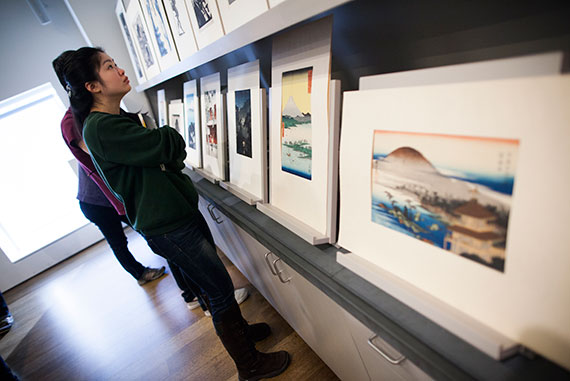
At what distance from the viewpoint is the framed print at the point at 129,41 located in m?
2.40

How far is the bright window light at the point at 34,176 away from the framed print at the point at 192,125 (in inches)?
89.6

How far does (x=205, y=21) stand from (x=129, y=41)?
1.93m

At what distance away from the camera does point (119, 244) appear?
7.24 feet

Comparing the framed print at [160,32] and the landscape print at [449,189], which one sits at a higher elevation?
the framed print at [160,32]

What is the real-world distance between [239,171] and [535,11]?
3.71ft

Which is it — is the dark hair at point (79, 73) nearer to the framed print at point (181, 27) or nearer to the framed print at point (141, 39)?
the framed print at point (181, 27)

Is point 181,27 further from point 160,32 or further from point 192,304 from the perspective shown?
point 192,304

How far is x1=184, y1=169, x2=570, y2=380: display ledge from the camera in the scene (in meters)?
0.48

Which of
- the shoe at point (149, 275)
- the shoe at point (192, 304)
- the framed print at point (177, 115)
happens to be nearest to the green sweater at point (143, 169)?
the framed print at point (177, 115)

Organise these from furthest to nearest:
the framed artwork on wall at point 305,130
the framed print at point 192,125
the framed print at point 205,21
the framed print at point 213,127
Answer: the framed print at point 192,125, the framed print at point 213,127, the framed print at point 205,21, the framed artwork on wall at point 305,130

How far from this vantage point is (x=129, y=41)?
2.57m

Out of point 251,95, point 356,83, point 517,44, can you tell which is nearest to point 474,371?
point 517,44

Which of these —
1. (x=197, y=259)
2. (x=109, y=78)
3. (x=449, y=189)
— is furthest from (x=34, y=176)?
(x=449, y=189)

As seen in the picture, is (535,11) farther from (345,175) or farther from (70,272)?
(70,272)
